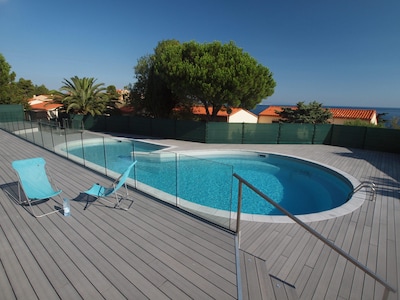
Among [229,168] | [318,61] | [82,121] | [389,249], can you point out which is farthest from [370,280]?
[318,61]

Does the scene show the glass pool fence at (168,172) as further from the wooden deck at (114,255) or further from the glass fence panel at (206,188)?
the wooden deck at (114,255)

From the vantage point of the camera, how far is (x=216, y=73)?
39.5ft

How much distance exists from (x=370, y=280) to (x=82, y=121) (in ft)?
67.0

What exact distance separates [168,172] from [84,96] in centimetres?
1787

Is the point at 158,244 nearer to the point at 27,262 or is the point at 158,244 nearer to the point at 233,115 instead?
the point at 27,262

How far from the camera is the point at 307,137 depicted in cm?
1375

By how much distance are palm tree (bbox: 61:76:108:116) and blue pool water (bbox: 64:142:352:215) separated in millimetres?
13519

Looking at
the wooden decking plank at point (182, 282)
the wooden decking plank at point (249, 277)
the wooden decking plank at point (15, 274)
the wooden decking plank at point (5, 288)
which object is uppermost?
the wooden decking plank at point (5, 288)

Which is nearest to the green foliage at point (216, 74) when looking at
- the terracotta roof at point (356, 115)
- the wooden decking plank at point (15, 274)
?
the wooden decking plank at point (15, 274)

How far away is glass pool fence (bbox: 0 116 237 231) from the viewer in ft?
12.1

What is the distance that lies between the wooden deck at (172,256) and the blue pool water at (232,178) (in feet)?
2.07

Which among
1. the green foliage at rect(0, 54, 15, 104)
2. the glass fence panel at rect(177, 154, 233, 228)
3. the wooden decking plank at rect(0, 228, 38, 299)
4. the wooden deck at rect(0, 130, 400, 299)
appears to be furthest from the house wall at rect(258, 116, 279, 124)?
the green foliage at rect(0, 54, 15, 104)

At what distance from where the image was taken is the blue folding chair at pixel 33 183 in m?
3.74

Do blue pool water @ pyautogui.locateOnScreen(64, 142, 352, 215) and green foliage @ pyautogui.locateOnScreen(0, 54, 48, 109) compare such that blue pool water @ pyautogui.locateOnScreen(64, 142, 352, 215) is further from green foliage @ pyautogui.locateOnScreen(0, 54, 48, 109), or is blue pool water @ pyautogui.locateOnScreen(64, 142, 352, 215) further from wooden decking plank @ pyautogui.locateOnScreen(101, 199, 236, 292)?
green foliage @ pyautogui.locateOnScreen(0, 54, 48, 109)
